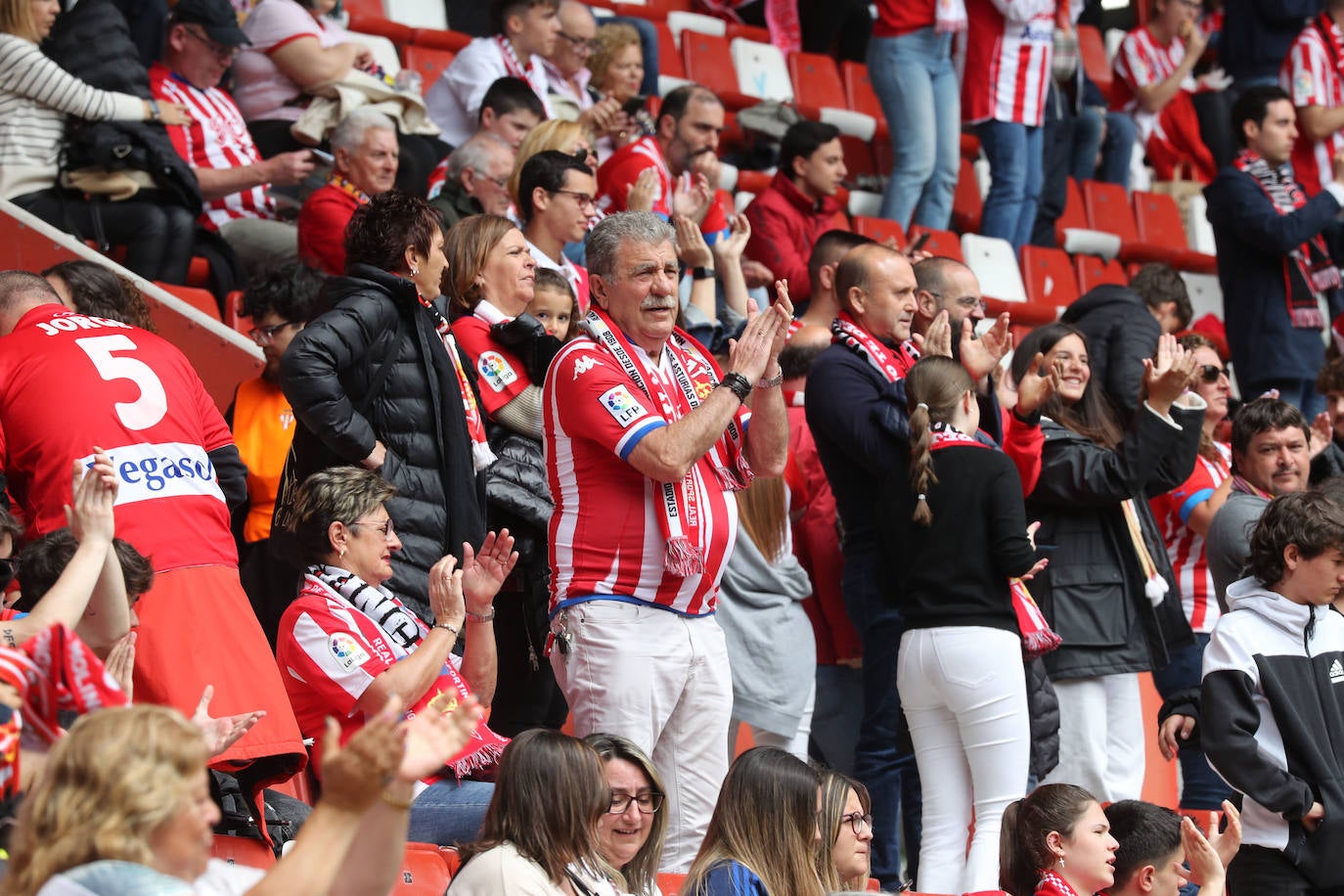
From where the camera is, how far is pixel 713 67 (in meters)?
10.6

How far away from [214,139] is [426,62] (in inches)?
98.4

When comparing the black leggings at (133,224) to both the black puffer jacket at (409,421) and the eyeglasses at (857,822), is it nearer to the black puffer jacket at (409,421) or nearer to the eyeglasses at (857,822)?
the black puffer jacket at (409,421)

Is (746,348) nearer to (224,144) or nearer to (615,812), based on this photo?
(615,812)

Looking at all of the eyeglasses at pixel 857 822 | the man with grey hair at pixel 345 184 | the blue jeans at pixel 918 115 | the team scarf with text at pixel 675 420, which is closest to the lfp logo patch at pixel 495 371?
the team scarf with text at pixel 675 420

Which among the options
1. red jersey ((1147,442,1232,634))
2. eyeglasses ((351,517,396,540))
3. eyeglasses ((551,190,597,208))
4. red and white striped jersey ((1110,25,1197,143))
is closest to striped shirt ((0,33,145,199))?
eyeglasses ((551,190,597,208))

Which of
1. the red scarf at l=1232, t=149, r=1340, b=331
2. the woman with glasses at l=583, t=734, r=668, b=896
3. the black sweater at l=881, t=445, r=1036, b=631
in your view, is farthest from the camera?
the red scarf at l=1232, t=149, r=1340, b=331

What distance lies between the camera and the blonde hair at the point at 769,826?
3.88m

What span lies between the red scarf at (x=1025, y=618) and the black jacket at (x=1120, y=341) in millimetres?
1472

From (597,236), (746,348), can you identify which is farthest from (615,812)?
(597,236)

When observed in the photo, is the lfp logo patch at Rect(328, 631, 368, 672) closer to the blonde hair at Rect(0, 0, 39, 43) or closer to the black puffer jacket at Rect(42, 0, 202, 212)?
the black puffer jacket at Rect(42, 0, 202, 212)

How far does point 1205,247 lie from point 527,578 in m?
7.79

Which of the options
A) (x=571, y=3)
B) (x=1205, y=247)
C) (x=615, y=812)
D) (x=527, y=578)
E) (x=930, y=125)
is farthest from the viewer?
(x=1205, y=247)

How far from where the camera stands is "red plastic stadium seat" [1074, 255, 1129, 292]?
10.4 metres

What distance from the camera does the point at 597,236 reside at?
4.67 m
